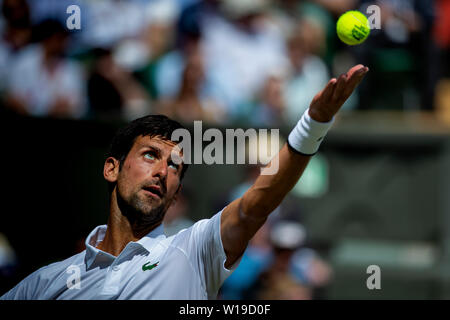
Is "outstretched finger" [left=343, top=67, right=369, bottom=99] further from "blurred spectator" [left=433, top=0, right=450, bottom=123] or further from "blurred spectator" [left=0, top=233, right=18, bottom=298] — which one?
"blurred spectator" [left=433, top=0, right=450, bottom=123]

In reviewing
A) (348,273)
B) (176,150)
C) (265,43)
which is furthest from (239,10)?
(176,150)

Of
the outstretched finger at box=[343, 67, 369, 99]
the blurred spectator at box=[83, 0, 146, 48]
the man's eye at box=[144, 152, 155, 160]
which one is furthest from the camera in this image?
the blurred spectator at box=[83, 0, 146, 48]

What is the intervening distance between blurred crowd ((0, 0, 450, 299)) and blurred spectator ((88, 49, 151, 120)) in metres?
0.02

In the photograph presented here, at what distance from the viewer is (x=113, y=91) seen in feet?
23.1

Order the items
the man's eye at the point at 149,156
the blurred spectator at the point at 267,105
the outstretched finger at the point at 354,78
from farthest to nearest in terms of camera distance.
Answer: the blurred spectator at the point at 267,105
the man's eye at the point at 149,156
the outstretched finger at the point at 354,78

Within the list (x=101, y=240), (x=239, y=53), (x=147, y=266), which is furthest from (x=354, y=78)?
(x=239, y=53)

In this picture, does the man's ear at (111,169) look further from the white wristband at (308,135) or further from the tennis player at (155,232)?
the white wristband at (308,135)

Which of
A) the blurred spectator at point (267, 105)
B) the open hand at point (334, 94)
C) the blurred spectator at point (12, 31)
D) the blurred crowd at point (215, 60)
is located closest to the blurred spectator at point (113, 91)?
the blurred crowd at point (215, 60)

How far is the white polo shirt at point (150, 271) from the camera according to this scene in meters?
3.08

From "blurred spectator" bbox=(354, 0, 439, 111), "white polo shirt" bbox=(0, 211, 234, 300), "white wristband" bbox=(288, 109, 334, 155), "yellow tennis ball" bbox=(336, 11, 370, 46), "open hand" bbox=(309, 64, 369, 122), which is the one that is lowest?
"white polo shirt" bbox=(0, 211, 234, 300)

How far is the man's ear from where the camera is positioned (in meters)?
3.13

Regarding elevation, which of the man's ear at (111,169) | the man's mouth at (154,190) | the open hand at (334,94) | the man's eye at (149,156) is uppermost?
the open hand at (334,94)

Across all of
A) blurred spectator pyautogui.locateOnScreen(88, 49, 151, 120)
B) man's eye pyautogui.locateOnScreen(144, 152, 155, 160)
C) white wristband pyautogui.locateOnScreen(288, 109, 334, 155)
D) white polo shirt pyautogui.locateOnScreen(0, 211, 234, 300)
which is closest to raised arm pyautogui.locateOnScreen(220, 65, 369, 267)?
white wristband pyautogui.locateOnScreen(288, 109, 334, 155)
